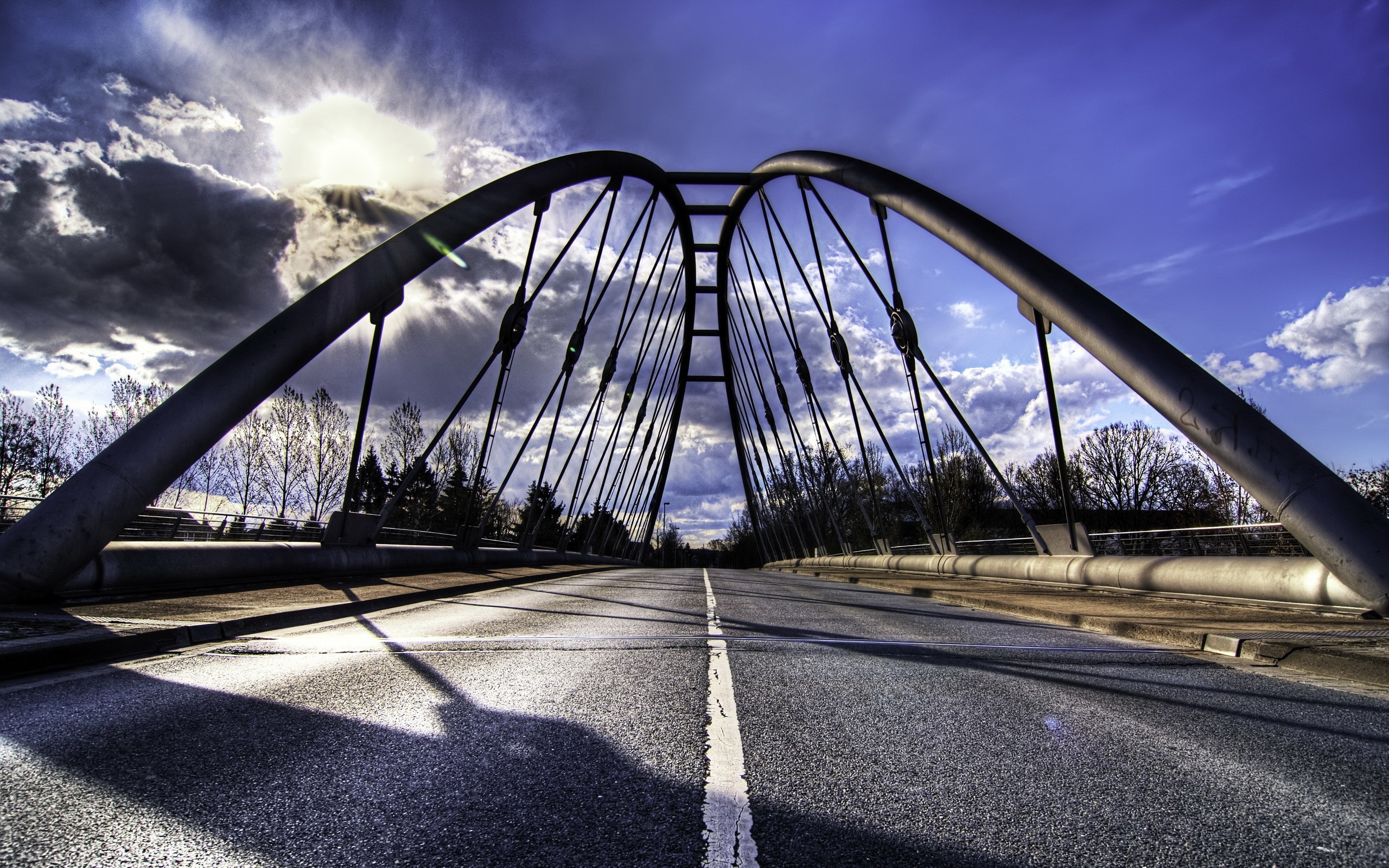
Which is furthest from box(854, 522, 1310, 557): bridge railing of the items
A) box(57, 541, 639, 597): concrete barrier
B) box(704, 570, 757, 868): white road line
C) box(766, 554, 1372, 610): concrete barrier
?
box(57, 541, 639, 597): concrete barrier

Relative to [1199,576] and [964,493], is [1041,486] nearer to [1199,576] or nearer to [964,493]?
[964,493]

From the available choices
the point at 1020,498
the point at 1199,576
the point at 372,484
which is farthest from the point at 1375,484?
the point at 372,484

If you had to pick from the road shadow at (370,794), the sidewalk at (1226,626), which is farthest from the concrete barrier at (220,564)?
the sidewalk at (1226,626)

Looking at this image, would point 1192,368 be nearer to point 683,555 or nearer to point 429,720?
point 429,720

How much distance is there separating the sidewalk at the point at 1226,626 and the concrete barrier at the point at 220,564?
9.37m

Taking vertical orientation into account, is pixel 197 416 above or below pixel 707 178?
below

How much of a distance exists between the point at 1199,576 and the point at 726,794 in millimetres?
7788

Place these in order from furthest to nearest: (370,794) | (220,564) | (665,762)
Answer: (220,564) → (665,762) → (370,794)

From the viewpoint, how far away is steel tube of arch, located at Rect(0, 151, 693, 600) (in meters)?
6.62

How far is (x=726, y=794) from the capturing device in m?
2.35

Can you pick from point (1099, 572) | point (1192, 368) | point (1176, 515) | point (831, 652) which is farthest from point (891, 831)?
point (1176, 515)

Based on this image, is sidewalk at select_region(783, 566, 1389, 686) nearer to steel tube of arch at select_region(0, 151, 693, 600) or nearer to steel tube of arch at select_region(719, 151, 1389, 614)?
steel tube of arch at select_region(719, 151, 1389, 614)

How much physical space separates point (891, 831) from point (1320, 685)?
3518 mm

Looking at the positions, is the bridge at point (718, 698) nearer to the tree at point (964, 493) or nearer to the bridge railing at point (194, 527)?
the bridge railing at point (194, 527)
